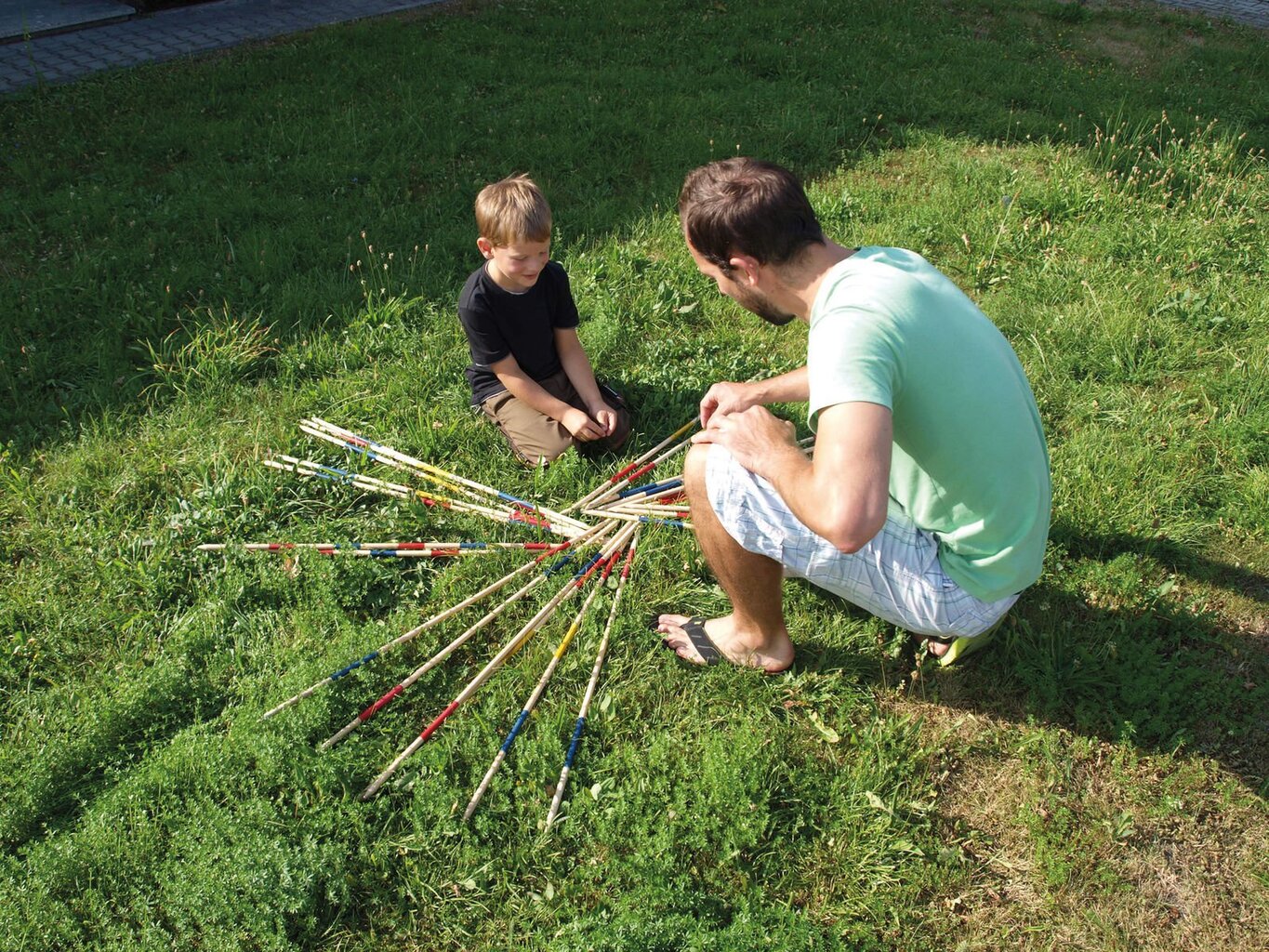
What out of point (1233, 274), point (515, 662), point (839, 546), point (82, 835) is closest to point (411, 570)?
point (515, 662)

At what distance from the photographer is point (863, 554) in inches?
121

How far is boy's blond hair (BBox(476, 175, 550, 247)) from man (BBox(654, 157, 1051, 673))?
4.30 feet

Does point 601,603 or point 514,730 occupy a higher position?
point 601,603

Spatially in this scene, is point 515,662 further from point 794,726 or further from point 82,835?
point 82,835

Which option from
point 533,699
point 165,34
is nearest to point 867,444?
point 533,699

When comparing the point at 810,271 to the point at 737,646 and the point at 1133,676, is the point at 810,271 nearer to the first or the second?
the point at 737,646

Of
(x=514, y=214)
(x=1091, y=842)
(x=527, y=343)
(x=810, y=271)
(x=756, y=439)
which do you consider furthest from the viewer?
(x=527, y=343)

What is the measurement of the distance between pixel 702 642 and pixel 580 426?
1.29 metres

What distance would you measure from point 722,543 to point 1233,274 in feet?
14.2

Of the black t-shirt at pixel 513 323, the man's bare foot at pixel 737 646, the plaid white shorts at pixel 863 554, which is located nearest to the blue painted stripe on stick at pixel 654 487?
the man's bare foot at pixel 737 646

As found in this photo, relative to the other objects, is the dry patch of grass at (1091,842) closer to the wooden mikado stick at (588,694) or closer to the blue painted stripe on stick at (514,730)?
the wooden mikado stick at (588,694)

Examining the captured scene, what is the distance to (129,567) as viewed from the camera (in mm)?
3928

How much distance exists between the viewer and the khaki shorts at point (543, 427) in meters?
4.46

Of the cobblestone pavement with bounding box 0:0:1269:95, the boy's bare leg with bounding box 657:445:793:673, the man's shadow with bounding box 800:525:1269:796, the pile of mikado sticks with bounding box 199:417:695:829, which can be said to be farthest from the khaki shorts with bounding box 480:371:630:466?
the cobblestone pavement with bounding box 0:0:1269:95
